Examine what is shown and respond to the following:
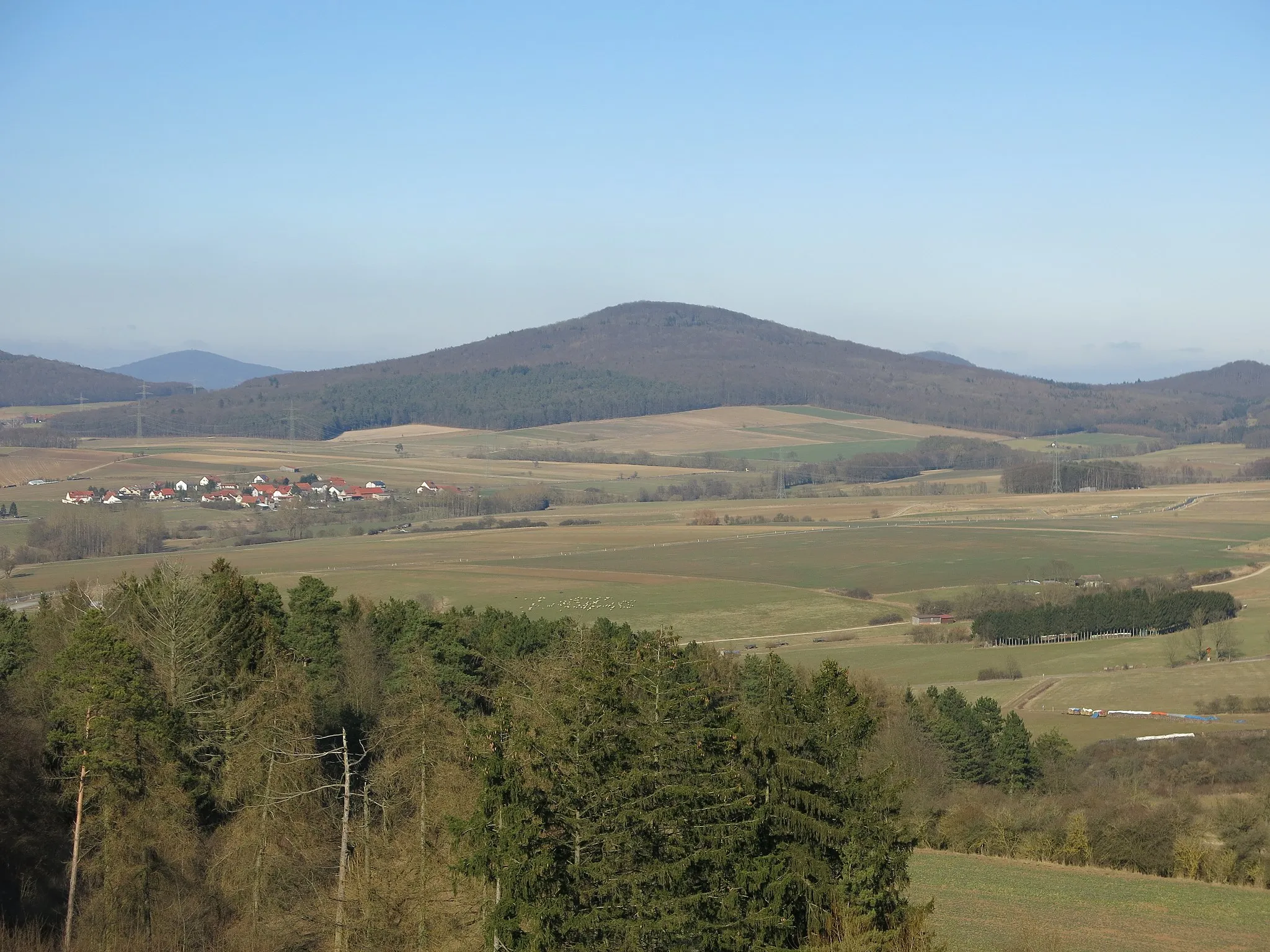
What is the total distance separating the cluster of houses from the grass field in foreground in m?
95.6

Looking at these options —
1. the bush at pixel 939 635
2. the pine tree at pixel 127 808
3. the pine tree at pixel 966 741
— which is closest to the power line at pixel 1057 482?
the bush at pixel 939 635

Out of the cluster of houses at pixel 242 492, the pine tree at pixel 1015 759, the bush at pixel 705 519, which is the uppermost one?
the cluster of houses at pixel 242 492

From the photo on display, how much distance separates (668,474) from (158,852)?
132m

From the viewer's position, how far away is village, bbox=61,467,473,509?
386 feet

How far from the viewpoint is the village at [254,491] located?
117688 millimetres

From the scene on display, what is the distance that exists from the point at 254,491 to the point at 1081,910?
11167 centimetres

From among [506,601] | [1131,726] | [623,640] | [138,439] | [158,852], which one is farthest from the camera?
[138,439]

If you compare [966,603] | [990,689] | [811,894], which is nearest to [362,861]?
[811,894]

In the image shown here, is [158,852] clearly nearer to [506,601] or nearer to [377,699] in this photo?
[377,699]

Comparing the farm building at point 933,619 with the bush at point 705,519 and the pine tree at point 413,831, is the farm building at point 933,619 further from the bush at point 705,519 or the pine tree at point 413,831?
the pine tree at point 413,831

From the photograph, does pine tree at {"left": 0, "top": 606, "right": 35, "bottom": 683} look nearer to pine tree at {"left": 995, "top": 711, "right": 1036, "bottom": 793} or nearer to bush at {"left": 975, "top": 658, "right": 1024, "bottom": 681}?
pine tree at {"left": 995, "top": 711, "right": 1036, "bottom": 793}

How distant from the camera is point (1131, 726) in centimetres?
4562

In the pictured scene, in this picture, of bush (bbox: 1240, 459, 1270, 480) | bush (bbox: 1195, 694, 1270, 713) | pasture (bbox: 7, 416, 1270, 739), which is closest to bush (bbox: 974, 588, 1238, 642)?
pasture (bbox: 7, 416, 1270, 739)

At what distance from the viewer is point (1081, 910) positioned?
79.9 feet
